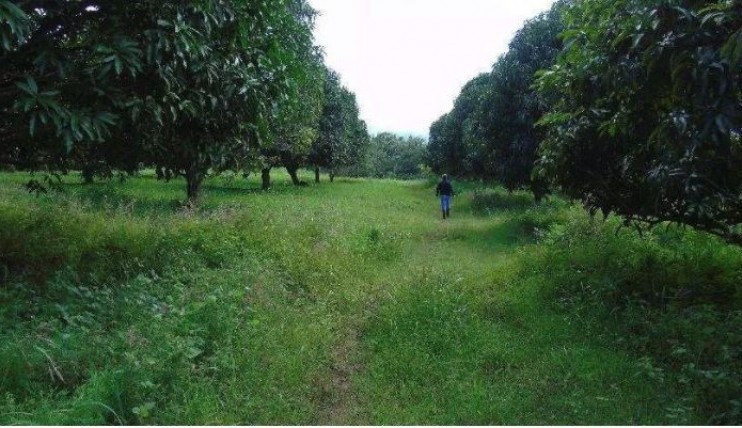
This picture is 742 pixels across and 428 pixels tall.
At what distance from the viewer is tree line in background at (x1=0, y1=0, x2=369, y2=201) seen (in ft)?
19.7

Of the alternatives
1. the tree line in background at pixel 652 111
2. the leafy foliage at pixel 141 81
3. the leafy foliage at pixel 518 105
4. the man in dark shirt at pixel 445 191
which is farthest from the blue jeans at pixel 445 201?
the leafy foliage at pixel 141 81

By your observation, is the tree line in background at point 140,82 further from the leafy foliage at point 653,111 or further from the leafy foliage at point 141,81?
the leafy foliage at point 653,111

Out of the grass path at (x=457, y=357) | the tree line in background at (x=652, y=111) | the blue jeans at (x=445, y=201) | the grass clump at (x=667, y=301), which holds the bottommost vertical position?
the grass path at (x=457, y=357)

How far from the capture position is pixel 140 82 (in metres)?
7.00

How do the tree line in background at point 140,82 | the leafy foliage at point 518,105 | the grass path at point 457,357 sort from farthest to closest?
the leafy foliage at point 518,105, the tree line in background at point 140,82, the grass path at point 457,357

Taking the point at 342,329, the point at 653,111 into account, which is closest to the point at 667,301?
the point at 653,111

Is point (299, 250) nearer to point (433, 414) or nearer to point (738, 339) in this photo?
point (433, 414)

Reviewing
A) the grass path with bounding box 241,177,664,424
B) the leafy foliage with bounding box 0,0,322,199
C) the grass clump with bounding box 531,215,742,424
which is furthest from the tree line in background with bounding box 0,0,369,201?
the grass clump with bounding box 531,215,742,424

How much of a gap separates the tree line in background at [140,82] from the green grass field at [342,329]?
1735mm

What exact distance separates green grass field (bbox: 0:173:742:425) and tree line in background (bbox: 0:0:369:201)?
1.74 meters

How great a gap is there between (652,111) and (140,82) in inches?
261

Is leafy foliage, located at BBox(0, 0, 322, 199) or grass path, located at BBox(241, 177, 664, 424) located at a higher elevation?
leafy foliage, located at BBox(0, 0, 322, 199)

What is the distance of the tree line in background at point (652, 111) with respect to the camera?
4.98m

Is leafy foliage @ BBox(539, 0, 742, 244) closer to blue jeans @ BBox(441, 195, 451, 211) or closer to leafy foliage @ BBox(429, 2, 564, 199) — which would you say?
leafy foliage @ BBox(429, 2, 564, 199)
